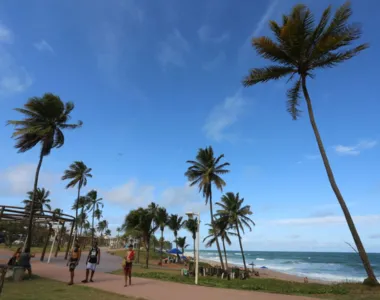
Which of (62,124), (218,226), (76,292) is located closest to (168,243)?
(218,226)

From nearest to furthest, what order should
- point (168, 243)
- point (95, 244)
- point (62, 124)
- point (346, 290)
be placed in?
point (346, 290) < point (95, 244) < point (62, 124) < point (168, 243)

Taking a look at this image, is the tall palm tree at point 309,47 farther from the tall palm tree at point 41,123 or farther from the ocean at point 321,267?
the tall palm tree at point 41,123

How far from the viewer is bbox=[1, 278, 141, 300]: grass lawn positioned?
815cm

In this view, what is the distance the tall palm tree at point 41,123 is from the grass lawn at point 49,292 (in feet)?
24.7

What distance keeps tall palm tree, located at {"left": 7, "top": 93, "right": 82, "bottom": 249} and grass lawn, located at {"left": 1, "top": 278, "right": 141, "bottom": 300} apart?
7523 mm

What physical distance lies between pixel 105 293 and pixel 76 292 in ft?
3.22

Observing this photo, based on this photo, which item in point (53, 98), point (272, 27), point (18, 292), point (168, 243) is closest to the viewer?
point (18, 292)

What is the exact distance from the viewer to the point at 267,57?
43.6ft

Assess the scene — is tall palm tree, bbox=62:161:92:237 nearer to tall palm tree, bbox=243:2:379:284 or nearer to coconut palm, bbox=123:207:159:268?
coconut palm, bbox=123:207:159:268

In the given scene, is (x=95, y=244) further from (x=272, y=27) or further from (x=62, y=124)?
(x=272, y=27)

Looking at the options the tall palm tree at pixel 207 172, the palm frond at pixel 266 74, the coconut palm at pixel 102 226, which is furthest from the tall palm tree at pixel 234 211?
the coconut palm at pixel 102 226

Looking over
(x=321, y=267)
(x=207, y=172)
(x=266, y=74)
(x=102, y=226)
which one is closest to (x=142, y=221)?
(x=207, y=172)

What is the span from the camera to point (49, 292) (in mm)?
9016

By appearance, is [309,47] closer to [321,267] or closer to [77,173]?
[77,173]
